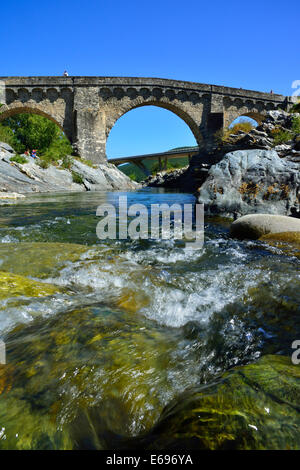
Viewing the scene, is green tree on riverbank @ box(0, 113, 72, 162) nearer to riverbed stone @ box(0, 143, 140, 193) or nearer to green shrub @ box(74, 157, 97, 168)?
green shrub @ box(74, 157, 97, 168)

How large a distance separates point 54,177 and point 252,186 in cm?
1297

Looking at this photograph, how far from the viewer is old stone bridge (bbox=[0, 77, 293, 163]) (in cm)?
2245

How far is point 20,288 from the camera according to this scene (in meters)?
1.96

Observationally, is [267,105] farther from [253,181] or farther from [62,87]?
[253,181]

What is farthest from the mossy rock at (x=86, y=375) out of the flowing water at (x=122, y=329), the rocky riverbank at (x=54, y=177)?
the rocky riverbank at (x=54, y=177)

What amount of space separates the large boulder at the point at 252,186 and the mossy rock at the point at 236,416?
5126 millimetres

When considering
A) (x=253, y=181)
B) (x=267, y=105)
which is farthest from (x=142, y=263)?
(x=267, y=105)

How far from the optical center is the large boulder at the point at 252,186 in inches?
222

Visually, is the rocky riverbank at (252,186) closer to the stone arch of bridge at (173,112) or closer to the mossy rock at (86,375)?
the mossy rock at (86,375)

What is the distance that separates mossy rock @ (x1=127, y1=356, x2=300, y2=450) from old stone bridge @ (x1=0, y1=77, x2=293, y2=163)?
78.5 ft

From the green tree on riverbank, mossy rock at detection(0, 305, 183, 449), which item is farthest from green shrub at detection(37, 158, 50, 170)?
mossy rock at detection(0, 305, 183, 449)

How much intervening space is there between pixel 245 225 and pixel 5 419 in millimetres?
4220

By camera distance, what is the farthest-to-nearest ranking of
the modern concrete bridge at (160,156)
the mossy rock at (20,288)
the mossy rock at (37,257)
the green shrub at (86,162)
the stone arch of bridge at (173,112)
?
1. the modern concrete bridge at (160,156)
2. the stone arch of bridge at (173,112)
3. the green shrub at (86,162)
4. the mossy rock at (37,257)
5. the mossy rock at (20,288)

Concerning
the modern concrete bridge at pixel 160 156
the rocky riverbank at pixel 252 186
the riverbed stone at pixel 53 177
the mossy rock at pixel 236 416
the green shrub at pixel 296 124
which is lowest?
the mossy rock at pixel 236 416
